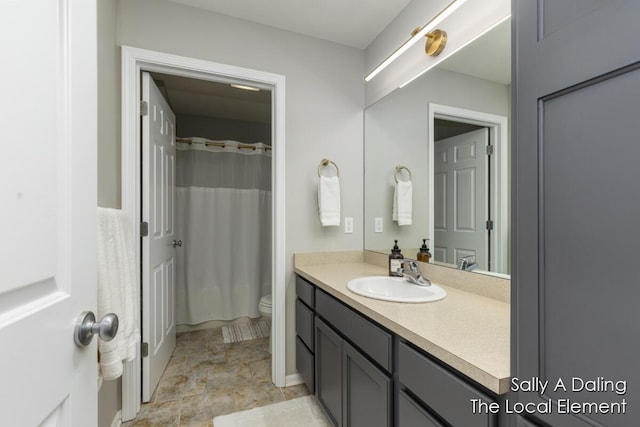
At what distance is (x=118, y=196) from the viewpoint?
1604 mm

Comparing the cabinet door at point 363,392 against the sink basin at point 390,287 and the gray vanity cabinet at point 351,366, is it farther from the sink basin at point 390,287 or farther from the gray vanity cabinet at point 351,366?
the sink basin at point 390,287

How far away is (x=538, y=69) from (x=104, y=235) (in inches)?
51.4

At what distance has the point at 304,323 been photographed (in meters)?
1.79

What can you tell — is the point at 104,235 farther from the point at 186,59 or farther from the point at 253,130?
the point at 253,130

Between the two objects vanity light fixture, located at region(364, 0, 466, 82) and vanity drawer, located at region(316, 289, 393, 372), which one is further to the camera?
vanity light fixture, located at region(364, 0, 466, 82)

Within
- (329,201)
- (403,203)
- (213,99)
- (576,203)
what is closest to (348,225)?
(329,201)

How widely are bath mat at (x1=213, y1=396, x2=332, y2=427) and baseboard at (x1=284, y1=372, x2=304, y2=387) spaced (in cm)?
18

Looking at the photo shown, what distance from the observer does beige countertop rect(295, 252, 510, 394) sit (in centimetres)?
68

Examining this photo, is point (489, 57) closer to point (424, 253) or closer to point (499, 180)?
point (499, 180)

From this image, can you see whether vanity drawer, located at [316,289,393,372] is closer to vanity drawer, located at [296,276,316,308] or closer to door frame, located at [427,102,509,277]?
vanity drawer, located at [296,276,316,308]

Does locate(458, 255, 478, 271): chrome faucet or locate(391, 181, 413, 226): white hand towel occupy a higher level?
locate(391, 181, 413, 226): white hand towel

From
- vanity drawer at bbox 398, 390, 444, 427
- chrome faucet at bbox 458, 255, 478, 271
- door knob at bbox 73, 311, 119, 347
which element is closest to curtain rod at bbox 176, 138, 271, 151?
chrome faucet at bbox 458, 255, 478, 271

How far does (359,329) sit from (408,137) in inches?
51.1

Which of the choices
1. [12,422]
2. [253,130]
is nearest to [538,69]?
[12,422]
